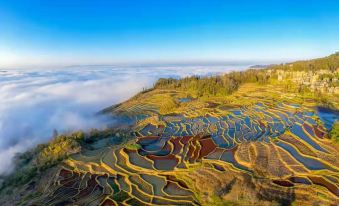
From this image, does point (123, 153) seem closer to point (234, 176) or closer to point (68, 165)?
point (68, 165)

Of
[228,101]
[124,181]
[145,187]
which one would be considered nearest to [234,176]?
[145,187]

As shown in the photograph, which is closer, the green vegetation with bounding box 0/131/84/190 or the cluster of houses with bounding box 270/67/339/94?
the green vegetation with bounding box 0/131/84/190

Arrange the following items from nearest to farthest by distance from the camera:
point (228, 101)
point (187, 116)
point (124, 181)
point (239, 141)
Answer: point (124, 181) → point (239, 141) → point (187, 116) → point (228, 101)

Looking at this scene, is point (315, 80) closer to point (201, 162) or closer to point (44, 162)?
point (201, 162)

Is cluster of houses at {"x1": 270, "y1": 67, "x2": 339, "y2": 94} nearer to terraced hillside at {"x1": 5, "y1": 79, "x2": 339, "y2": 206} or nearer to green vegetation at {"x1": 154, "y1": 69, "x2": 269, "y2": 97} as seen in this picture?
green vegetation at {"x1": 154, "y1": 69, "x2": 269, "y2": 97}

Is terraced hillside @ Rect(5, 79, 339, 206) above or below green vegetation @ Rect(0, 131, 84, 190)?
above

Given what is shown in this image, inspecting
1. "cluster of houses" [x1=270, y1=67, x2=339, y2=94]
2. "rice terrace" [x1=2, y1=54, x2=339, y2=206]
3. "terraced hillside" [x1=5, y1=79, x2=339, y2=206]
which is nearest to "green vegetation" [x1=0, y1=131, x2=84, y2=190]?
"rice terrace" [x1=2, y1=54, x2=339, y2=206]

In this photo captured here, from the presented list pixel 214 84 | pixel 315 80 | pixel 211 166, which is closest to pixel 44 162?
pixel 211 166
